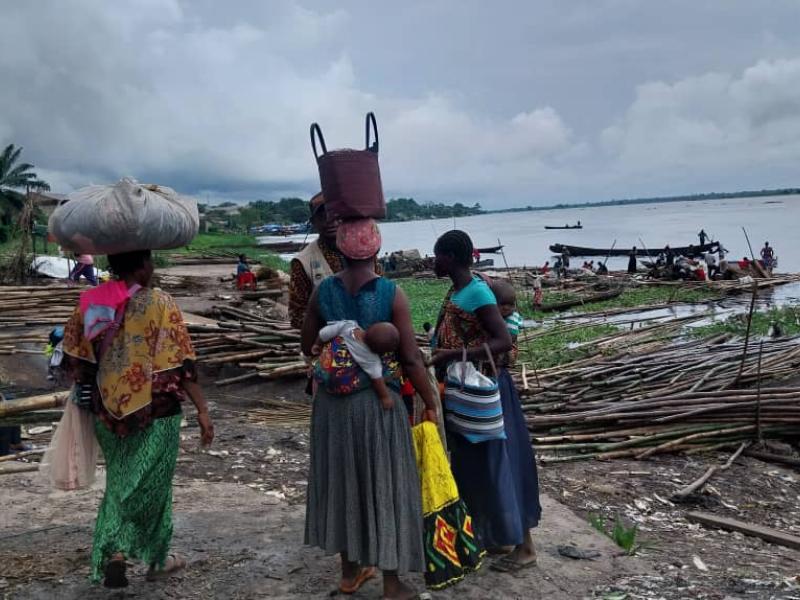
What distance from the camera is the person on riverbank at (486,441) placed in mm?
2971

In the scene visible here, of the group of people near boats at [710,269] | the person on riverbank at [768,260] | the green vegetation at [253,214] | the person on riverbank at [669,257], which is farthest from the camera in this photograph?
the green vegetation at [253,214]

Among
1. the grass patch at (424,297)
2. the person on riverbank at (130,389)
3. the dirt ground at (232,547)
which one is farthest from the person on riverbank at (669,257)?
the person on riverbank at (130,389)

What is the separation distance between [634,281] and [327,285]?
2201 centimetres

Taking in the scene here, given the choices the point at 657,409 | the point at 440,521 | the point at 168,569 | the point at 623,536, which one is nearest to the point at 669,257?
the point at 657,409

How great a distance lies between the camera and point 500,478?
2.99 metres

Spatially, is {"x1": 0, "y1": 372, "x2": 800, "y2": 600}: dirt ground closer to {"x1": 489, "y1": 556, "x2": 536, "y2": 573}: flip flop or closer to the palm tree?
{"x1": 489, "y1": 556, "x2": 536, "y2": 573}: flip flop

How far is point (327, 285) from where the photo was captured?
2654 mm

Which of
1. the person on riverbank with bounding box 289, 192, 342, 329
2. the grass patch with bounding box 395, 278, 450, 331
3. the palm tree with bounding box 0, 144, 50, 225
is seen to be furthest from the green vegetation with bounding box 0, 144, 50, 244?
the person on riverbank with bounding box 289, 192, 342, 329

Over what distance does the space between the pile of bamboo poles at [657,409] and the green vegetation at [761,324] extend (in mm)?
5010

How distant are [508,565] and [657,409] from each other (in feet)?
10.8

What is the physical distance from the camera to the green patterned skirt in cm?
263

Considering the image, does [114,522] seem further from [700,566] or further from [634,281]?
[634,281]

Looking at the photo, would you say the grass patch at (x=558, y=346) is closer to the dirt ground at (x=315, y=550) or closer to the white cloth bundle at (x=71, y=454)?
the dirt ground at (x=315, y=550)

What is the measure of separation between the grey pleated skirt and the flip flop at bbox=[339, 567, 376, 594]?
23 cm
